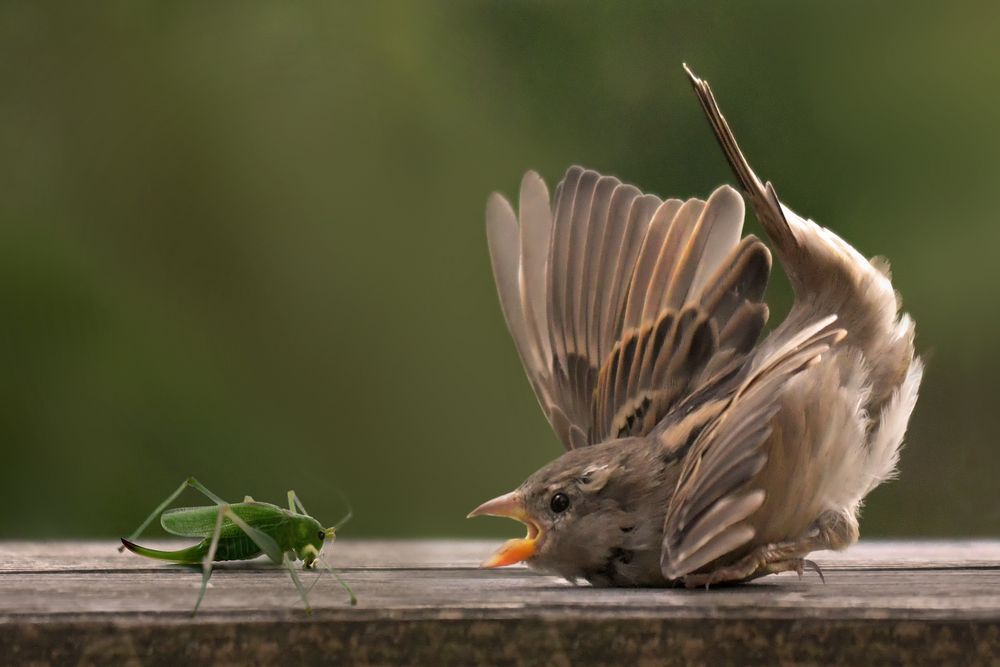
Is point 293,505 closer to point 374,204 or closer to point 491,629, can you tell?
point 491,629

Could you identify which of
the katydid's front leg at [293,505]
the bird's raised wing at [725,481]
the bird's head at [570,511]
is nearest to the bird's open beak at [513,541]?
the bird's head at [570,511]

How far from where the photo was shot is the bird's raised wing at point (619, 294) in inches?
86.0

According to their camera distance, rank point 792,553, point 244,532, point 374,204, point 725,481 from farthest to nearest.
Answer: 1. point 374,204
2. point 244,532
3. point 792,553
4. point 725,481

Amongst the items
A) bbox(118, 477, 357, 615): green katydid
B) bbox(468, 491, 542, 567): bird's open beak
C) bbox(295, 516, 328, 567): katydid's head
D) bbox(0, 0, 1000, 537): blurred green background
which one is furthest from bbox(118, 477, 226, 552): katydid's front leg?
bbox(0, 0, 1000, 537): blurred green background

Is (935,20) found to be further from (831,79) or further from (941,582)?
(941,582)

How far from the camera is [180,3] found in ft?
17.0

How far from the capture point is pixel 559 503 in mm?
1972

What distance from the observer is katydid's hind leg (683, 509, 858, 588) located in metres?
1.77

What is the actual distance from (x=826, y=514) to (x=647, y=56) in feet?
10.5

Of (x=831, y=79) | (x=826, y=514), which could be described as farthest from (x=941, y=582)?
(x=831, y=79)

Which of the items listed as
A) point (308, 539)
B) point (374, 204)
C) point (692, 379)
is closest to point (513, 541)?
point (308, 539)

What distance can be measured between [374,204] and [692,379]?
3.05 meters

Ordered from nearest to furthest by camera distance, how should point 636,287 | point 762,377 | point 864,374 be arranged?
point 762,377 → point 864,374 → point 636,287

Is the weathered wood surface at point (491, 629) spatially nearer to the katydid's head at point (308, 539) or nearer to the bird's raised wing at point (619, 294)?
the katydid's head at point (308, 539)
